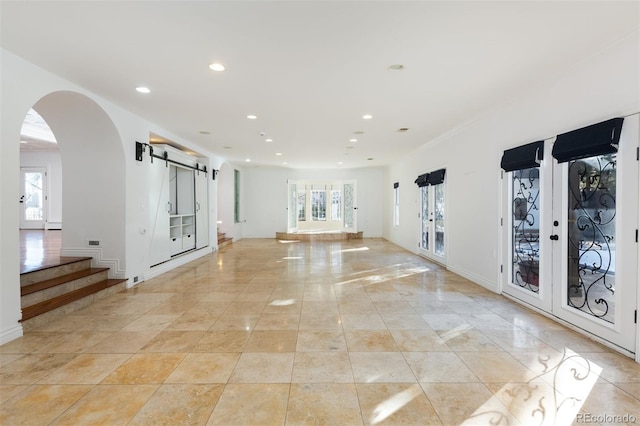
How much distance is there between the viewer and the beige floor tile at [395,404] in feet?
6.62

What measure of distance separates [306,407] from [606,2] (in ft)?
12.1

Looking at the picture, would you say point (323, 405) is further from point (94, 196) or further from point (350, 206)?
point (350, 206)

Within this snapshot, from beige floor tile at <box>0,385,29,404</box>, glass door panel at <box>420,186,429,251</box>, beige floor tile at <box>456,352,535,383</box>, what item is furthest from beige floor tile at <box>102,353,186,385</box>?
glass door panel at <box>420,186,429,251</box>

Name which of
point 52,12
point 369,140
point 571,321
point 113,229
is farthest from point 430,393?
point 369,140

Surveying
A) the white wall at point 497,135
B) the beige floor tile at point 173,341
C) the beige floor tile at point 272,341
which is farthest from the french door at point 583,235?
the beige floor tile at point 173,341

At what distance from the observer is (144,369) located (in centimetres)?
266

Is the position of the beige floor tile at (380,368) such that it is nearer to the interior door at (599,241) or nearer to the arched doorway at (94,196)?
the interior door at (599,241)

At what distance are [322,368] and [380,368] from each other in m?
0.48

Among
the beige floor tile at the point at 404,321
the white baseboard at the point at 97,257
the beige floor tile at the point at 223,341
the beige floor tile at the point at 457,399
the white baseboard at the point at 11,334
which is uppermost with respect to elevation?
the white baseboard at the point at 97,257

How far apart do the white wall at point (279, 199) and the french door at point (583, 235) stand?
869 cm

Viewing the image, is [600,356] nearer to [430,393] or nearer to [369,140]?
[430,393]

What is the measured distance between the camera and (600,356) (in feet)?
9.41

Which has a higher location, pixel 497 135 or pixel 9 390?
pixel 497 135

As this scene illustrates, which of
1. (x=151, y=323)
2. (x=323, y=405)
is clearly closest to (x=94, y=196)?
(x=151, y=323)
